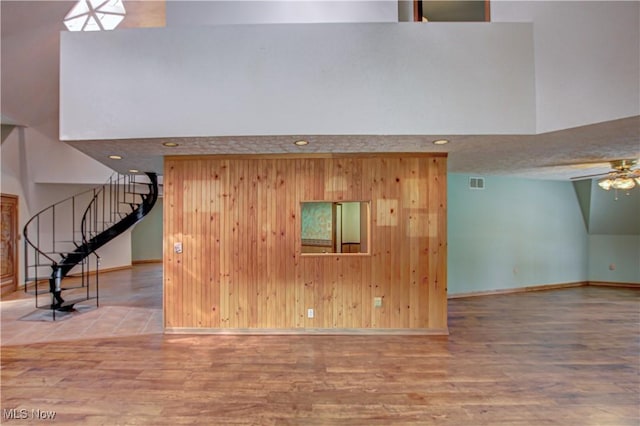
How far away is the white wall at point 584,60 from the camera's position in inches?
111

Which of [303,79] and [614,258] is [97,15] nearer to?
[303,79]

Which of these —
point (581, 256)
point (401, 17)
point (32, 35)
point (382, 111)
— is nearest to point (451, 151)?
point (382, 111)

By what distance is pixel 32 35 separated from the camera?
551 centimetres

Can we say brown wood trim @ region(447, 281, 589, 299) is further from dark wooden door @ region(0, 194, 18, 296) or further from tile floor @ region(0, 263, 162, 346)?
dark wooden door @ region(0, 194, 18, 296)

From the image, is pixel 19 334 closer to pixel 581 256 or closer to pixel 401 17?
pixel 401 17

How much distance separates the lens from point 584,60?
118 inches

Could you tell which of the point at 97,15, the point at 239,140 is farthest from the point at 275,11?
the point at 97,15

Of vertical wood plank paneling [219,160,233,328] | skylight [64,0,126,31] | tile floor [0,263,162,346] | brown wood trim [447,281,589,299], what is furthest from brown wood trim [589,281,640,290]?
skylight [64,0,126,31]

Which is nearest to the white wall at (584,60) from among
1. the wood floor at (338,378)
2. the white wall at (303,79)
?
the white wall at (303,79)

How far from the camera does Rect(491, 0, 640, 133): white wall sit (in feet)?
9.29

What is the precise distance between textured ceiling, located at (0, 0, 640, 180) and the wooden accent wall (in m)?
0.34

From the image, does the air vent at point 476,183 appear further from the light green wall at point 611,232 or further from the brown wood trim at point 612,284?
the brown wood trim at point 612,284

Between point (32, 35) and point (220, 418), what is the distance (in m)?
7.26

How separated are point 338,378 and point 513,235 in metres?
5.67
